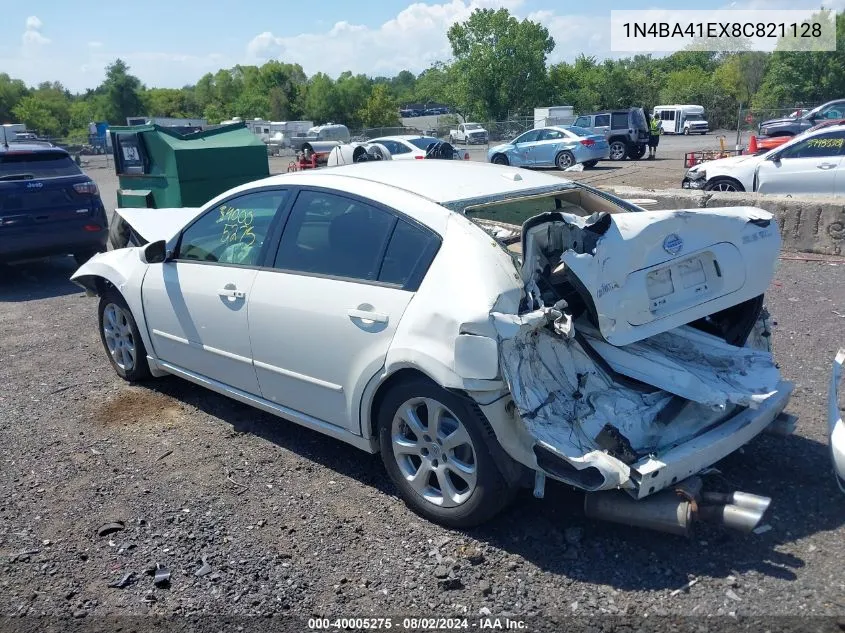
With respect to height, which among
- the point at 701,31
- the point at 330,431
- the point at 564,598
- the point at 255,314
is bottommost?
the point at 564,598

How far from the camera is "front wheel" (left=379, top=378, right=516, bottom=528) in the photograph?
3.41m

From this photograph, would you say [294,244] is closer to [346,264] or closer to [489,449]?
[346,264]

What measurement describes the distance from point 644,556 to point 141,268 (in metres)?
3.87

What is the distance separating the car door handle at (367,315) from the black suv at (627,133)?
1095 inches

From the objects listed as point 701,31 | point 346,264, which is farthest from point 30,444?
point 701,31

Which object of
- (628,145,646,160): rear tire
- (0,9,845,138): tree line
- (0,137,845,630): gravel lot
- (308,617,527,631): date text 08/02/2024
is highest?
(0,9,845,138): tree line

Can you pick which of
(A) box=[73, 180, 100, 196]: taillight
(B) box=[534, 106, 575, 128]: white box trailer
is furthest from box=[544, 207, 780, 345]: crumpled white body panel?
(B) box=[534, 106, 575, 128]: white box trailer

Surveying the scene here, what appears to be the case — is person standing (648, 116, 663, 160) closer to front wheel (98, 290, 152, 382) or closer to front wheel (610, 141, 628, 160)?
front wheel (610, 141, 628, 160)

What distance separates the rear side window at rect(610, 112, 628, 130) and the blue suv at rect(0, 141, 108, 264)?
2495 centimetres

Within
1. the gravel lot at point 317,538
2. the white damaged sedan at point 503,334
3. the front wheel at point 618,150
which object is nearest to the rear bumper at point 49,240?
the gravel lot at point 317,538

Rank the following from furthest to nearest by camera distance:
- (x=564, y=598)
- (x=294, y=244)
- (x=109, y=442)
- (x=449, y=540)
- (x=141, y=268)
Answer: (x=141, y=268) < (x=109, y=442) < (x=294, y=244) < (x=449, y=540) < (x=564, y=598)

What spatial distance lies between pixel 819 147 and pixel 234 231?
1085cm

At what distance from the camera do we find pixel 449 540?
3.59 metres

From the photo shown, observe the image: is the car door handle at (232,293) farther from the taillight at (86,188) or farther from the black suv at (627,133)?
the black suv at (627,133)
